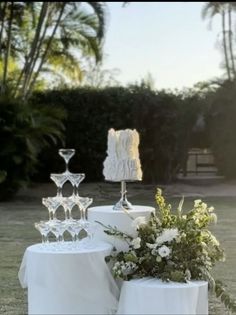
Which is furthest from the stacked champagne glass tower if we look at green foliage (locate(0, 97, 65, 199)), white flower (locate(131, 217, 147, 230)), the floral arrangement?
green foliage (locate(0, 97, 65, 199))

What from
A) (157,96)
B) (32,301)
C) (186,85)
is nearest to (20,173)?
(157,96)

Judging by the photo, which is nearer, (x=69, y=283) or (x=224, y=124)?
(x=69, y=283)

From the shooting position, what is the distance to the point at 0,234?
34.2ft

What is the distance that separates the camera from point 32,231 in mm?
10672

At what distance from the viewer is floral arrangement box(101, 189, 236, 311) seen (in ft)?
15.6

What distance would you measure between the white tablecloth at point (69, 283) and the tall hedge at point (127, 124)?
13.8 meters

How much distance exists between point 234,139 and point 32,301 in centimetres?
1501

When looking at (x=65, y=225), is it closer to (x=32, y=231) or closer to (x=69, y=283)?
(x=69, y=283)

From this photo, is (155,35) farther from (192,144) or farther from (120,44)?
(192,144)

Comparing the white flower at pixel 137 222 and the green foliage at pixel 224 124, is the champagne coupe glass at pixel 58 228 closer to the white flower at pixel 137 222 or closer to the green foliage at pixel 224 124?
the white flower at pixel 137 222

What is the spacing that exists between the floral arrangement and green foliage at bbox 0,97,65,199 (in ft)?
34.8

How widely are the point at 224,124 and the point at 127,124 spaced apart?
9.32 ft

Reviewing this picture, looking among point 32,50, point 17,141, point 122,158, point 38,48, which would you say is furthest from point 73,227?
point 38,48

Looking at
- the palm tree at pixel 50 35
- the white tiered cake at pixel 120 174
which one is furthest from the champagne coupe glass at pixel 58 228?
the palm tree at pixel 50 35
